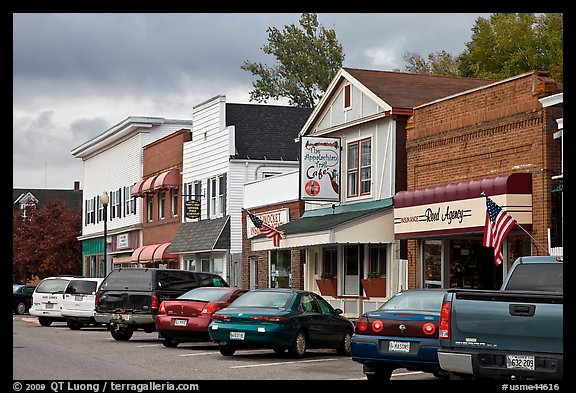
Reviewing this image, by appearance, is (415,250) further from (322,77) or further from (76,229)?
(76,229)

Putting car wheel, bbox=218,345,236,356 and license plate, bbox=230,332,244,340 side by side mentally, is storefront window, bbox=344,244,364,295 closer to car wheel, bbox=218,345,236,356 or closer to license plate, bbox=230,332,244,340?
car wheel, bbox=218,345,236,356

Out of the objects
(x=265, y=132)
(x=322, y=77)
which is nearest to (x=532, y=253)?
(x=265, y=132)

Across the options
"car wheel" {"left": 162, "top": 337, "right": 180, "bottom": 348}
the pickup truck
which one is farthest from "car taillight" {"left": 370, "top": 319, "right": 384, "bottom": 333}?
"car wheel" {"left": 162, "top": 337, "right": 180, "bottom": 348}

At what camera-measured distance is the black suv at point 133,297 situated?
26719 mm

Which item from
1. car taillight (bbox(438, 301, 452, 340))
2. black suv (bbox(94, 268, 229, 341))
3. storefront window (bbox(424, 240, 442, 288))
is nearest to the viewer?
car taillight (bbox(438, 301, 452, 340))

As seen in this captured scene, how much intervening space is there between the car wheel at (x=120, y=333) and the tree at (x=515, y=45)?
1181 inches

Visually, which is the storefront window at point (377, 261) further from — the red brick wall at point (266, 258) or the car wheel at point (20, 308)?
the car wheel at point (20, 308)

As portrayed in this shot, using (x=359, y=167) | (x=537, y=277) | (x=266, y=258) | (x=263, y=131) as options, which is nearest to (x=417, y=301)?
(x=537, y=277)

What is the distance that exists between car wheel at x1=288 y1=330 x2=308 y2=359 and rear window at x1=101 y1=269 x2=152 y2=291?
6.79 metres

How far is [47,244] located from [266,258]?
1430 inches

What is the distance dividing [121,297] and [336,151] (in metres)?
10.3

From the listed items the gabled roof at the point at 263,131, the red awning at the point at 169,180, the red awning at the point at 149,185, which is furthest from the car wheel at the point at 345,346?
the red awning at the point at 149,185

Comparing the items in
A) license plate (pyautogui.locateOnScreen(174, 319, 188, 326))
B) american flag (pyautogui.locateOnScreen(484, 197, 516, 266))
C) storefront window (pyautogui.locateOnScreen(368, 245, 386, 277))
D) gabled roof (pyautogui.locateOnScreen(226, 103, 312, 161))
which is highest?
gabled roof (pyautogui.locateOnScreen(226, 103, 312, 161))

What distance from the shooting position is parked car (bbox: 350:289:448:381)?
54.7 ft
